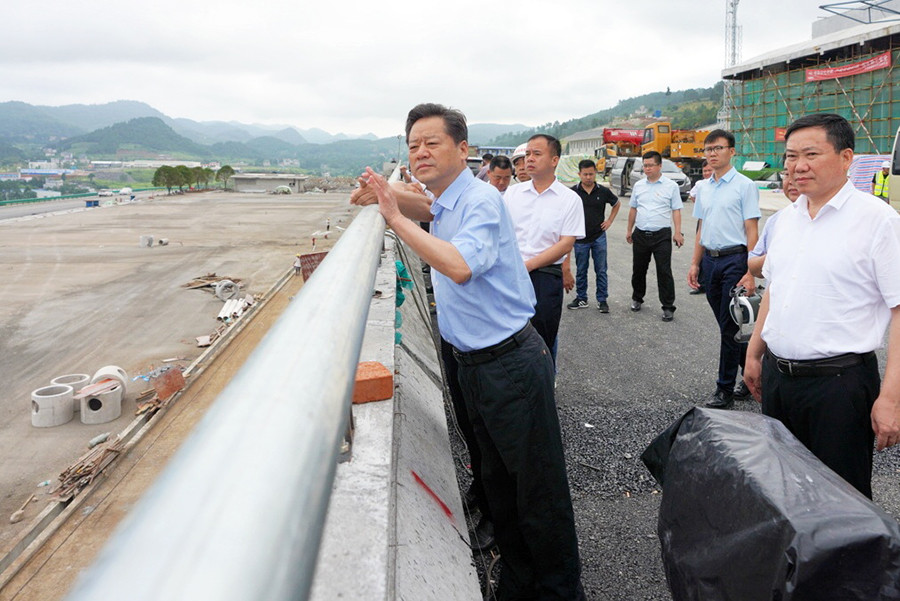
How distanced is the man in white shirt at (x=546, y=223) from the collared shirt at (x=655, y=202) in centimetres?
305

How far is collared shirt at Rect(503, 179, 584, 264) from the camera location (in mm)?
5168

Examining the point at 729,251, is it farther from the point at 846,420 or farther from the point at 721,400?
the point at 846,420

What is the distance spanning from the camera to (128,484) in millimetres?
4168

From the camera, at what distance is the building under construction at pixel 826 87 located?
32312 millimetres

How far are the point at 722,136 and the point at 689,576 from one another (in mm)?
4523

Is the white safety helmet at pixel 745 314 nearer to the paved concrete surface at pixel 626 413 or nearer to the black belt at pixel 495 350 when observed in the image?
the paved concrete surface at pixel 626 413

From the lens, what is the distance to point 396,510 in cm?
215

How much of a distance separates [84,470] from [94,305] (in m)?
7.33

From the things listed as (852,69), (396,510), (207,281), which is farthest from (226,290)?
(852,69)

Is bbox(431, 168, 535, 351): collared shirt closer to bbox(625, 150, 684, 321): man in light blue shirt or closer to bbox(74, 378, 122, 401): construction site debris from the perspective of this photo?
bbox(74, 378, 122, 401): construction site debris

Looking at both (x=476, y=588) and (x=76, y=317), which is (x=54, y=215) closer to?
(x=76, y=317)

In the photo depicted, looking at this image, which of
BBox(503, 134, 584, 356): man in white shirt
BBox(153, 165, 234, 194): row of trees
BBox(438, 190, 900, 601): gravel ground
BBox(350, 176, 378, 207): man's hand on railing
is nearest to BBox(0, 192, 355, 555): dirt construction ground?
BBox(350, 176, 378, 207): man's hand on railing

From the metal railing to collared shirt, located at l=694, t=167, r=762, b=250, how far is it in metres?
5.30

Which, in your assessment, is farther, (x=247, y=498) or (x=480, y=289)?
(x=480, y=289)
